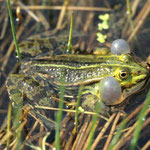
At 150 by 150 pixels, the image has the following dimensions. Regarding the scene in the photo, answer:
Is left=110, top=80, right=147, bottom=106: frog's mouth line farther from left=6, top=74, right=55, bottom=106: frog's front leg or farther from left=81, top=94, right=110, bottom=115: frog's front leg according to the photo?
left=6, top=74, right=55, bottom=106: frog's front leg

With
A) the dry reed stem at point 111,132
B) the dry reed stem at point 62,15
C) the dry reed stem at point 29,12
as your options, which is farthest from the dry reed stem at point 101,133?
the dry reed stem at point 29,12

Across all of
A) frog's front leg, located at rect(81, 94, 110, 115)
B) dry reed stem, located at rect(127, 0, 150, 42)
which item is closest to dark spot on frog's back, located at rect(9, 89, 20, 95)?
frog's front leg, located at rect(81, 94, 110, 115)

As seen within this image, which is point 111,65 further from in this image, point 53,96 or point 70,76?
point 53,96

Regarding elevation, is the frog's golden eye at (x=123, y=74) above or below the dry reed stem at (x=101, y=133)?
above

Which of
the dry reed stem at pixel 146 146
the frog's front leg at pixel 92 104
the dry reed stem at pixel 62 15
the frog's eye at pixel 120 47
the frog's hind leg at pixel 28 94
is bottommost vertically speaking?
the dry reed stem at pixel 146 146

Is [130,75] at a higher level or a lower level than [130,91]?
higher

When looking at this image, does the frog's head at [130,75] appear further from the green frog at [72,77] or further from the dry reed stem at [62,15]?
the dry reed stem at [62,15]

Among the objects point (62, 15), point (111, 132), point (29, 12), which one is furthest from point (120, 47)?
point (29, 12)

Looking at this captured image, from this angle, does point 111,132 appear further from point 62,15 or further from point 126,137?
point 62,15
